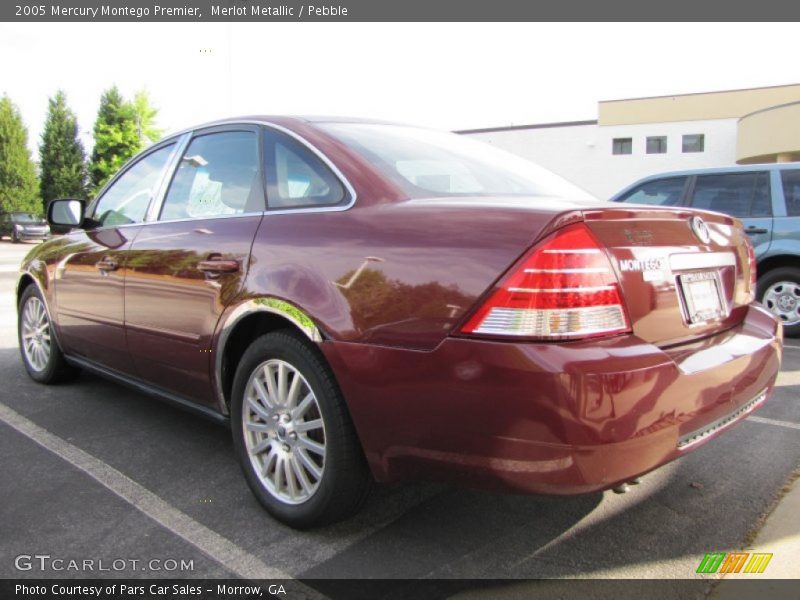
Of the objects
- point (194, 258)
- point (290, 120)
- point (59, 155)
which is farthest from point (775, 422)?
point (59, 155)

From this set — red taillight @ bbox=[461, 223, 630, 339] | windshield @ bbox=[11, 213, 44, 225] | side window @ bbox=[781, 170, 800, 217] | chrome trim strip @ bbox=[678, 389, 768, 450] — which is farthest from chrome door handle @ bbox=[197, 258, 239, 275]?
windshield @ bbox=[11, 213, 44, 225]

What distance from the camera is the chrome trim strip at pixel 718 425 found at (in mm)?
2012

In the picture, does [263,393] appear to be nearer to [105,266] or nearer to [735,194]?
[105,266]

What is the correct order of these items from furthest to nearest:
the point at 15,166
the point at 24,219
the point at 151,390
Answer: the point at 15,166 < the point at 24,219 < the point at 151,390

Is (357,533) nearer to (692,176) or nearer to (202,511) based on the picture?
(202,511)

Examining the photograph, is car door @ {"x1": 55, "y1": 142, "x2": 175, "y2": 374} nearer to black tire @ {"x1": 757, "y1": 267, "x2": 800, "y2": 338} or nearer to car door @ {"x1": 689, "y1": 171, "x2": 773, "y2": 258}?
car door @ {"x1": 689, "y1": 171, "x2": 773, "y2": 258}

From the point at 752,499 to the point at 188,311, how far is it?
2.59m

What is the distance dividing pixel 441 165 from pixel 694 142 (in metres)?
41.4

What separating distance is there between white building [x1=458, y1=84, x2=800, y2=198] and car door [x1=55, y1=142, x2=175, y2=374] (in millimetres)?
35367

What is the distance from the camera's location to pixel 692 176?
670 cm

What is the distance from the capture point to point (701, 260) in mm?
2299

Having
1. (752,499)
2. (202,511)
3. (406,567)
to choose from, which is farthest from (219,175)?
(752,499)

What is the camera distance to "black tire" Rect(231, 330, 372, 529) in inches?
88.0

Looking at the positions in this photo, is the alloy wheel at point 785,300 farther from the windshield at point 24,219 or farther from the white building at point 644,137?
the windshield at point 24,219
